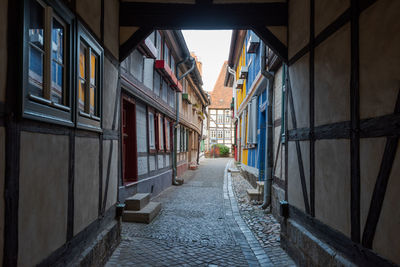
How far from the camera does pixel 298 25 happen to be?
412cm

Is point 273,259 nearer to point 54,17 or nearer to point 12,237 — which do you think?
point 12,237

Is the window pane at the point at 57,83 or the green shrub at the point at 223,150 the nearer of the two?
the window pane at the point at 57,83

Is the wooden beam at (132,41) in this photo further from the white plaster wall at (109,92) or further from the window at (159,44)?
the window at (159,44)

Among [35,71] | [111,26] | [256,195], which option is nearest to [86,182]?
[35,71]

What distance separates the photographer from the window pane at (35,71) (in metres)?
2.21

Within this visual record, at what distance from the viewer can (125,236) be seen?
5098mm

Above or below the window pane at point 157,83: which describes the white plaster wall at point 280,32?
below

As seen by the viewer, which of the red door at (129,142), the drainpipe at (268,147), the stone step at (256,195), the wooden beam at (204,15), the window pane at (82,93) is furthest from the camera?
the stone step at (256,195)

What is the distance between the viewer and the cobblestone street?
4121mm

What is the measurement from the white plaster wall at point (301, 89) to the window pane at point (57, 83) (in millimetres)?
2667

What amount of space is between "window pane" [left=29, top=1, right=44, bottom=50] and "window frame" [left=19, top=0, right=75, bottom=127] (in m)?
0.04

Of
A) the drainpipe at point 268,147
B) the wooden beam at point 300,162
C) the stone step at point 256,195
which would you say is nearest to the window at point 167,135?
the stone step at point 256,195

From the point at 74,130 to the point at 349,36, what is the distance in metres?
2.59

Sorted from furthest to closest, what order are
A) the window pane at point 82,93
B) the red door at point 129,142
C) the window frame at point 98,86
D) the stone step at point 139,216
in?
the red door at point 129,142 < the stone step at point 139,216 < the window pane at point 82,93 < the window frame at point 98,86
